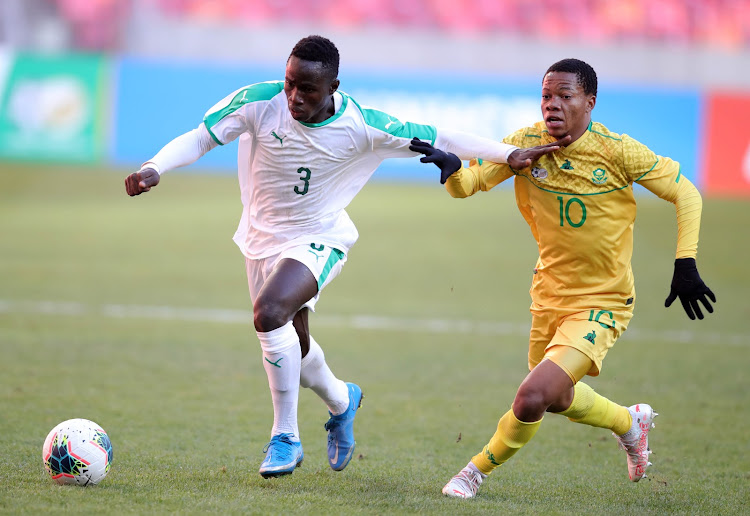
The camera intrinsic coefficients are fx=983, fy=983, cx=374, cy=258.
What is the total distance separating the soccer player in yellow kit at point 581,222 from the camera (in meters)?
4.37

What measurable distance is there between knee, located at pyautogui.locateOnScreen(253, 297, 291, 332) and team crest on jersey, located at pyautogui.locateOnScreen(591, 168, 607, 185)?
153 centimetres

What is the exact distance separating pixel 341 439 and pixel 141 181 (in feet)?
5.20

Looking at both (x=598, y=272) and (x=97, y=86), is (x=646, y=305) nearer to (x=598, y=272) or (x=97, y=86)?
(x=598, y=272)

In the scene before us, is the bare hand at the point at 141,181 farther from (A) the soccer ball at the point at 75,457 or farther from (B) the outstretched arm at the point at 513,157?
(B) the outstretched arm at the point at 513,157

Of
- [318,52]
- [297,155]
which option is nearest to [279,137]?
[297,155]

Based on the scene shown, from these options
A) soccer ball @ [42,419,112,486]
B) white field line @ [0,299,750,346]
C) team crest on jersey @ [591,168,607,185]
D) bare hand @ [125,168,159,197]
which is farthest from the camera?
white field line @ [0,299,750,346]

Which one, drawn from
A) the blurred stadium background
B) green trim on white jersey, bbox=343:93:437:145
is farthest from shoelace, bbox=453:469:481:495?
the blurred stadium background

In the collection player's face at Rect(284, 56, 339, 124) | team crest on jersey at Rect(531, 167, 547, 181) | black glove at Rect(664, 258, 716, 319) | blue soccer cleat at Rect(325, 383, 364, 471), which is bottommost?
blue soccer cleat at Rect(325, 383, 364, 471)

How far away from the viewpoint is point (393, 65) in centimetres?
2241

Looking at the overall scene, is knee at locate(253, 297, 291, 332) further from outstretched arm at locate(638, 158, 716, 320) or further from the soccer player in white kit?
outstretched arm at locate(638, 158, 716, 320)

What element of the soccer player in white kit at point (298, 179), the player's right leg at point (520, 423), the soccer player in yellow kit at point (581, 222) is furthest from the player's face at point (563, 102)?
the player's right leg at point (520, 423)

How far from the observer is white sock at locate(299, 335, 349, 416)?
4.80 m

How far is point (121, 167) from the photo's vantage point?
700 inches

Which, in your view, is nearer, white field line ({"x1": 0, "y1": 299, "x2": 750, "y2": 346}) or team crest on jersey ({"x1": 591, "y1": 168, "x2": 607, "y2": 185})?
team crest on jersey ({"x1": 591, "y1": 168, "x2": 607, "y2": 185})
